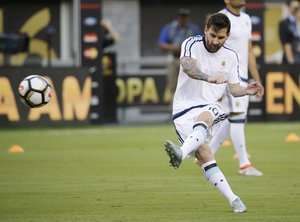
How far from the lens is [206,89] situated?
1071 centimetres

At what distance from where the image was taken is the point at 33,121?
73.4ft

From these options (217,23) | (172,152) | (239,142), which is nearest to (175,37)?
(239,142)

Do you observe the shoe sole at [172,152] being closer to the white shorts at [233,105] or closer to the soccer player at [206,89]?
the soccer player at [206,89]

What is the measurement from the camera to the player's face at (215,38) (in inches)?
405

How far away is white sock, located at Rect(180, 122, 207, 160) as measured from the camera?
1003cm

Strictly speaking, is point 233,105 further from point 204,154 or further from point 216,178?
point 216,178

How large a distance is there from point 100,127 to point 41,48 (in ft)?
27.5

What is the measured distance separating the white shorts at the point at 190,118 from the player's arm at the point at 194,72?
359mm

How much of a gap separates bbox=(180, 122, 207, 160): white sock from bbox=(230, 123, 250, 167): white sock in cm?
374

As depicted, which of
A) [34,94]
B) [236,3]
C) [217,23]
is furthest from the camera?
[236,3]

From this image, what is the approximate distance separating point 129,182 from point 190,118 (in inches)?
109

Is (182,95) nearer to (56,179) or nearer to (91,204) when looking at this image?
(91,204)

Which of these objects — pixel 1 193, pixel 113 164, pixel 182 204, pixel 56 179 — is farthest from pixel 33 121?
pixel 182 204

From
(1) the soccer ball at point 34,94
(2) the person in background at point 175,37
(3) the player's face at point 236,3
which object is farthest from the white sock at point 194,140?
(2) the person in background at point 175,37
